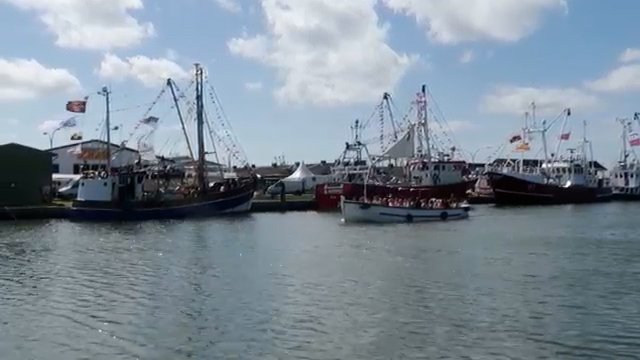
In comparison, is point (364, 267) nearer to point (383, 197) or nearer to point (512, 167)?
point (383, 197)

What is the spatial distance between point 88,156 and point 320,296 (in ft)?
193

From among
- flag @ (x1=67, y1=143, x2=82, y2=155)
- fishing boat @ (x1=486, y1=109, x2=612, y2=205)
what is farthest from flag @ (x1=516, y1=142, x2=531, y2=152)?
flag @ (x1=67, y1=143, x2=82, y2=155)

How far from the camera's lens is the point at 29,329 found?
21078 mm

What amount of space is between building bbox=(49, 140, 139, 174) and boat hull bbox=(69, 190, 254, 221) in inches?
613

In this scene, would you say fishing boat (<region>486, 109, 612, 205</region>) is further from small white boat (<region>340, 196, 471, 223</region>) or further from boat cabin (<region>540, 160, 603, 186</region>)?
small white boat (<region>340, 196, 471, 223</region>)

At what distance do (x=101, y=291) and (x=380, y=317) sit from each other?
929cm

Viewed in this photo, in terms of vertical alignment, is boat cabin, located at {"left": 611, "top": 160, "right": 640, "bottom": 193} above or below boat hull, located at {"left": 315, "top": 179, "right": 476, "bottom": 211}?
above

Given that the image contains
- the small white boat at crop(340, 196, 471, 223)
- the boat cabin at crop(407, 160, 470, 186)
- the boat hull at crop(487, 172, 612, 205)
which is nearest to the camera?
the small white boat at crop(340, 196, 471, 223)

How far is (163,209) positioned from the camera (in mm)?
60875

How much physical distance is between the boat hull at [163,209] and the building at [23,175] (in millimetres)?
6806

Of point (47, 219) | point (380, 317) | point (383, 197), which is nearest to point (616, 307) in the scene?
point (380, 317)

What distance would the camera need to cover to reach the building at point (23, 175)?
64.3 meters

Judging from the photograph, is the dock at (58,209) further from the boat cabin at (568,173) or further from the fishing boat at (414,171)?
the boat cabin at (568,173)

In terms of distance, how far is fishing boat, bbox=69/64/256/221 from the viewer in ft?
196
